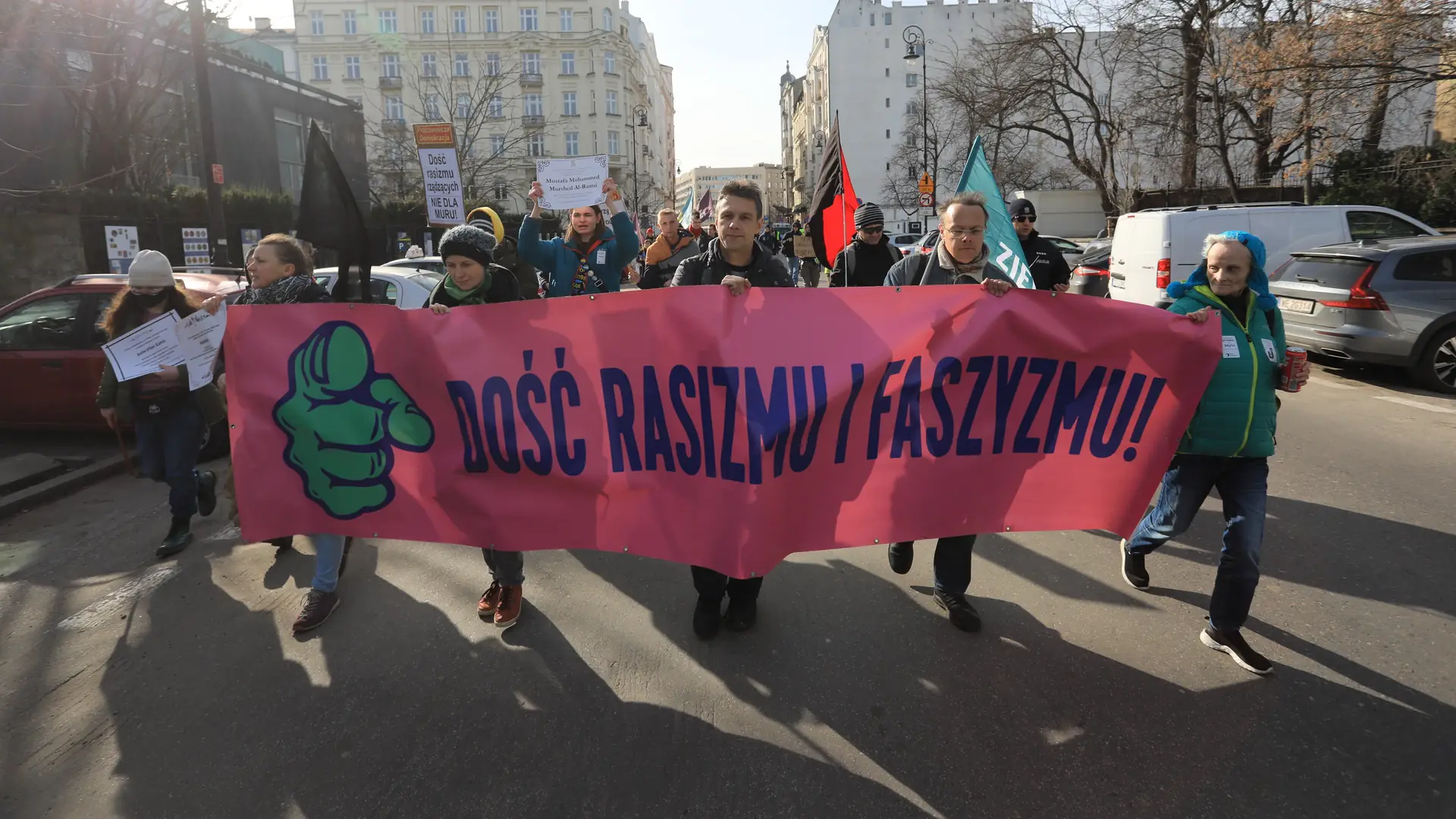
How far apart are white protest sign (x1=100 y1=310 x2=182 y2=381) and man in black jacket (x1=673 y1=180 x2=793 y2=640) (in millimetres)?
2638

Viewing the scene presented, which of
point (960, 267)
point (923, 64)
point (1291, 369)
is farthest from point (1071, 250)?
point (923, 64)

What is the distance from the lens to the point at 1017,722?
9.71 ft

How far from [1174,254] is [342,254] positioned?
10.8 m

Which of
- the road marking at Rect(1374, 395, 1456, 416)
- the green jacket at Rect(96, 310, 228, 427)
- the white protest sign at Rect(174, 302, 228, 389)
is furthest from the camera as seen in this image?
the road marking at Rect(1374, 395, 1456, 416)

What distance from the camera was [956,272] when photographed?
3.63 metres

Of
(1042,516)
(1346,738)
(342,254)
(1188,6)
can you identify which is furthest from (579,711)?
(1188,6)

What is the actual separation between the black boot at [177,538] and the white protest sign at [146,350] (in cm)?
131

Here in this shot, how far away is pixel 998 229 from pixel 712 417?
2.14m

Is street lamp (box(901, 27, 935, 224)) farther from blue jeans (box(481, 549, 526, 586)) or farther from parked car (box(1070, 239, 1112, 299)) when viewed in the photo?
blue jeans (box(481, 549, 526, 586))

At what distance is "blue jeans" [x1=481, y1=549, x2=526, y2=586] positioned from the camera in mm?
3805

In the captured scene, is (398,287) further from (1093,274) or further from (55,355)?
(1093,274)

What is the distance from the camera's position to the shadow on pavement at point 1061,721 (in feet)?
8.37

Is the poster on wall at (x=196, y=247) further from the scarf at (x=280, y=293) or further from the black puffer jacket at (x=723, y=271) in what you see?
the black puffer jacket at (x=723, y=271)

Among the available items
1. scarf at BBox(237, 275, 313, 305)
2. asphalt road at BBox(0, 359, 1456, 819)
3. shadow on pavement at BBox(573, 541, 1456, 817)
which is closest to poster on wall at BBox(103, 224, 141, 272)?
asphalt road at BBox(0, 359, 1456, 819)
